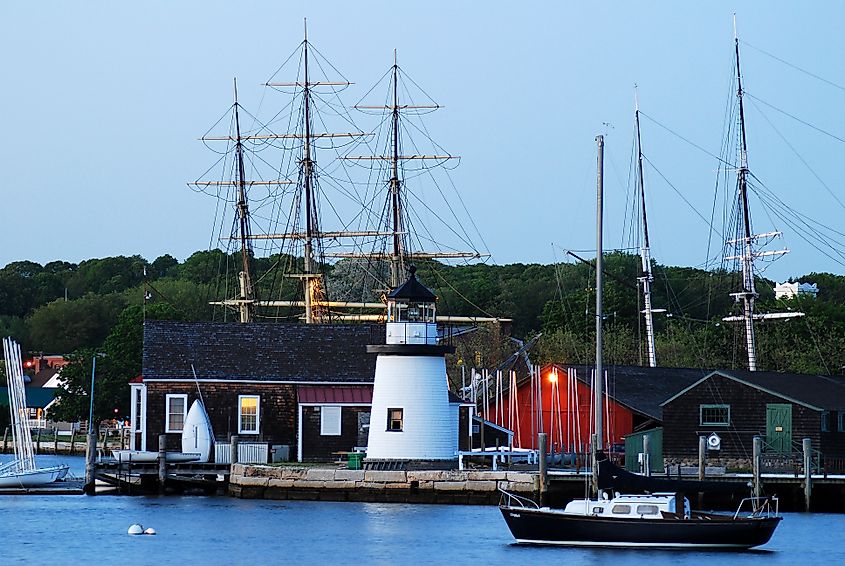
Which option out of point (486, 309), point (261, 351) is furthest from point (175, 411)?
point (486, 309)

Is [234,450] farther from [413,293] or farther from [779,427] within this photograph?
[779,427]

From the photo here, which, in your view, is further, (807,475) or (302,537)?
(807,475)

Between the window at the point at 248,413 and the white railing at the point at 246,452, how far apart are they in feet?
5.04

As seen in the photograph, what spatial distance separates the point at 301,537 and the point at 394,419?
8.12 m

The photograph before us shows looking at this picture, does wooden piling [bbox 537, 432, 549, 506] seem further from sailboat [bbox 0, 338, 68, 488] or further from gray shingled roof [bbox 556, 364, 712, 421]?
sailboat [bbox 0, 338, 68, 488]

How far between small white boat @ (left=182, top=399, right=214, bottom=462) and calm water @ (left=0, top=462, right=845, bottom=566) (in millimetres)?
2256

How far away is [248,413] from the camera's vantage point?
56375 millimetres

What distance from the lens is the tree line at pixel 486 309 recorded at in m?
86.3

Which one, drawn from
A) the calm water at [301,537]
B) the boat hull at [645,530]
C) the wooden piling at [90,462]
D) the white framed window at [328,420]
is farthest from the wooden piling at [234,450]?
the boat hull at [645,530]

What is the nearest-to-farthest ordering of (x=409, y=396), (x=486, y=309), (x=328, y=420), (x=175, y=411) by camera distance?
(x=409, y=396), (x=328, y=420), (x=175, y=411), (x=486, y=309)

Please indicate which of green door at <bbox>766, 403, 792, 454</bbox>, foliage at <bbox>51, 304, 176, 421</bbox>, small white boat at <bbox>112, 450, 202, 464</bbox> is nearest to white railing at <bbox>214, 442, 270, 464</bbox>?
small white boat at <bbox>112, 450, 202, 464</bbox>

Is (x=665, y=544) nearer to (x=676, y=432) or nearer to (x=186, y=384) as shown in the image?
(x=676, y=432)

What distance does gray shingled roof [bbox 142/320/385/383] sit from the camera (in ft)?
185

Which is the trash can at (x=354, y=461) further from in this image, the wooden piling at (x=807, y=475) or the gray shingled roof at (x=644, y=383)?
the gray shingled roof at (x=644, y=383)
